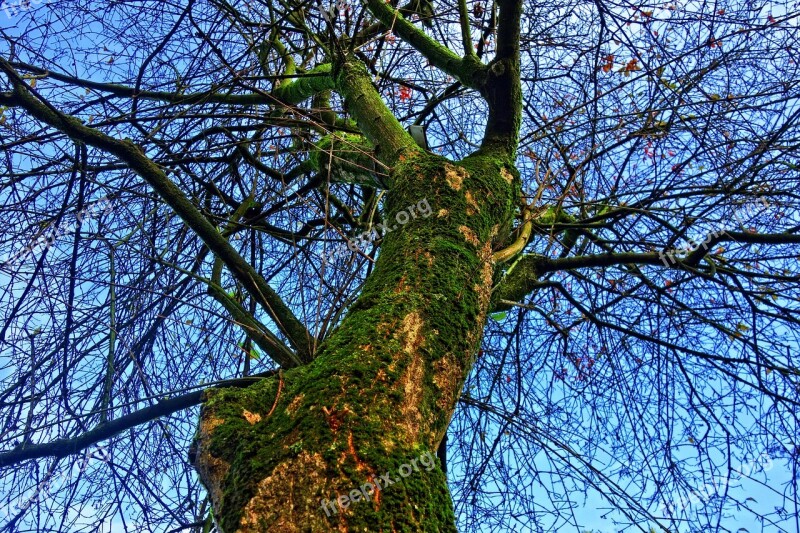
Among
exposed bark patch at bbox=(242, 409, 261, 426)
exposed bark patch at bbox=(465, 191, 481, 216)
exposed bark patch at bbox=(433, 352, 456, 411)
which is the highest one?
exposed bark patch at bbox=(465, 191, 481, 216)

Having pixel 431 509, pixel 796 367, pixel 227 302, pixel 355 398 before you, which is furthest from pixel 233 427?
pixel 796 367

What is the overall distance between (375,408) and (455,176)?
115 cm

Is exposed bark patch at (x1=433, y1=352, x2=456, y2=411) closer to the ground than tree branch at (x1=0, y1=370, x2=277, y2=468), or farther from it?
closer to the ground

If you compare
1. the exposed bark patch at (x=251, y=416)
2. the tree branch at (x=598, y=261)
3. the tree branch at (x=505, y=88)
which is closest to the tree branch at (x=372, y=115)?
the tree branch at (x=505, y=88)

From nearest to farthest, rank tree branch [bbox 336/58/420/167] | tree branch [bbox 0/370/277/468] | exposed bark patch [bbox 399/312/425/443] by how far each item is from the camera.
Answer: exposed bark patch [bbox 399/312/425/443] < tree branch [bbox 0/370/277/468] < tree branch [bbox 336/58/420/167]

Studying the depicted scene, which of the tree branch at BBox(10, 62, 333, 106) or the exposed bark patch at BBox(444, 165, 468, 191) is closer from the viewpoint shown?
the exposed bark patch at BBox(444, 165, 468, 191)

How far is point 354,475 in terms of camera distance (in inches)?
42.4

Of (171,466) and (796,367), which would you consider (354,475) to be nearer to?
(171,466)

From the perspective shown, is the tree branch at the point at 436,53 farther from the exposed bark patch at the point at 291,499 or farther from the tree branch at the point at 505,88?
the exposed bark patch at the point at 291,499

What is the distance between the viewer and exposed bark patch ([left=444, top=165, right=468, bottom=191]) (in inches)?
83.0

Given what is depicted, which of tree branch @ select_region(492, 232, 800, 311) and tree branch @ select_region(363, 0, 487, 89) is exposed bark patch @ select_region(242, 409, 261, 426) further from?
tree branch @ select_region(363, 0, 487, 89)

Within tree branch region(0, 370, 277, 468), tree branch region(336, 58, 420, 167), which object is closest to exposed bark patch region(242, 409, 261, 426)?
tree branch region(0, 370, 277, 468)

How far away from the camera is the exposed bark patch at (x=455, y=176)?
6.91 feet

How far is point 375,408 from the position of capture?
124cm
